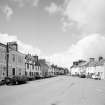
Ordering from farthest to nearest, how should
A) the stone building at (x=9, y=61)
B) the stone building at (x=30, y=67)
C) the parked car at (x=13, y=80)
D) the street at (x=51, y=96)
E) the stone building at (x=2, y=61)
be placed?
1. the stone building at (x=30, y=67)
2. the stone building at (x=9, y=61)
3. the stone building at (x=2, y=61)
4. the parked car at (x=13, y=80)
5. the street at (x=51, y=96)

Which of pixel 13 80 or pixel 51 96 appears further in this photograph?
pixel 13 80

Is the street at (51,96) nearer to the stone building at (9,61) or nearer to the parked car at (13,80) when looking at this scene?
the parked car at (13,80)

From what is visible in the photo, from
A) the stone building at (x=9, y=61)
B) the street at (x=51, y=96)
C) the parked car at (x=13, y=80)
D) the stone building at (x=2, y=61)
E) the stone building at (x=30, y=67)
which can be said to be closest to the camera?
the street at (x=51, y=96)

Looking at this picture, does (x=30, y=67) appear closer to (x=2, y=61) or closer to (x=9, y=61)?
(x=9, y=61)

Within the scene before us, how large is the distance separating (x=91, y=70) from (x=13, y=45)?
49688 millimetres

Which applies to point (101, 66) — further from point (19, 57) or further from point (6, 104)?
point (6, 104)

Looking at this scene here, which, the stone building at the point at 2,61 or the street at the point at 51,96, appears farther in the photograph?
the stone building at the point at 2,61

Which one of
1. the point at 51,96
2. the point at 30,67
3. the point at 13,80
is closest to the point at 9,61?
the point at 13,80

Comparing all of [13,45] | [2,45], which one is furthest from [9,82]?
[13,45]

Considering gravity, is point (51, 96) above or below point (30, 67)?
below

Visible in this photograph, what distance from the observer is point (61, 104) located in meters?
10.3

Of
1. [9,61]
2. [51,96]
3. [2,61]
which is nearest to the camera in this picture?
[51,96]

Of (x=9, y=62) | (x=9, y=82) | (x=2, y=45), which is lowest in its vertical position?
(x=9, y=82)

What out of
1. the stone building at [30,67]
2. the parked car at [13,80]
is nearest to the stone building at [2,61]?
the parked car at [13,80]
